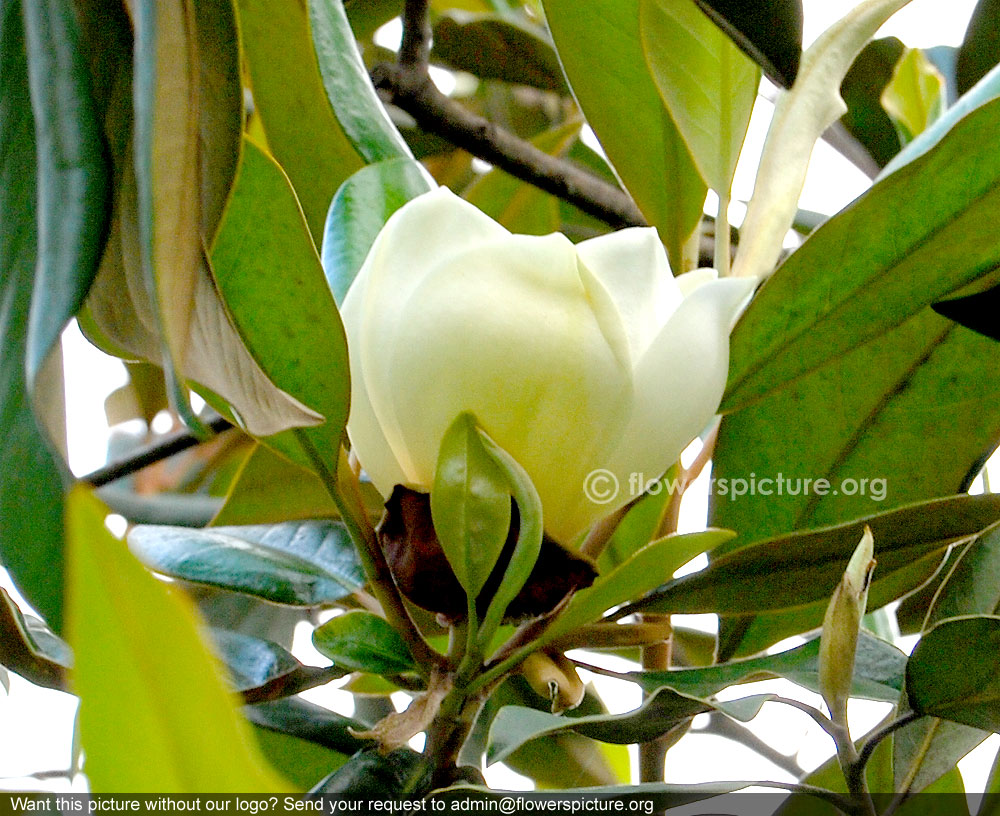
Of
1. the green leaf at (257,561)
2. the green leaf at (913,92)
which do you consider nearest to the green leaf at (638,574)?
the green leaf at (257,561)

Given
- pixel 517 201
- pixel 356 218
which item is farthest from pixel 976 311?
pixel 517 201

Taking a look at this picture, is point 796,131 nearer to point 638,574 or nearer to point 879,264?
point 879,264

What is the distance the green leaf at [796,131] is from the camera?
48 centimetres

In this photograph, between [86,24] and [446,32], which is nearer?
[86,24]

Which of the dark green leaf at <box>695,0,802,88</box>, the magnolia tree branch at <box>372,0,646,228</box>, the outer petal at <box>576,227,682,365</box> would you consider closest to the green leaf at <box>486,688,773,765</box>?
the outer petal at <box>576,227,682,365</box>

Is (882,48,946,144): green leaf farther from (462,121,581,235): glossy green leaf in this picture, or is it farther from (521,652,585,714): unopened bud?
(521,652,585,714): unopened bud

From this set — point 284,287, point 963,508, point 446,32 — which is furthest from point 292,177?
point 446,32

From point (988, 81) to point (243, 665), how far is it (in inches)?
17.4

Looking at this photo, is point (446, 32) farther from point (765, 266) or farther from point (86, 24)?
point (86, 24)

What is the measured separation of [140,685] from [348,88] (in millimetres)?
369

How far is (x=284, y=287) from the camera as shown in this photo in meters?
0.37

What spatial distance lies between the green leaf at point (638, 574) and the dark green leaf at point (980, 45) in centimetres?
57

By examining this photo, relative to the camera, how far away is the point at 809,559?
42cm

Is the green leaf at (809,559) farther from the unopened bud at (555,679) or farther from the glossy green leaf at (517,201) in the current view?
the glossy green leaf at (517,201)
